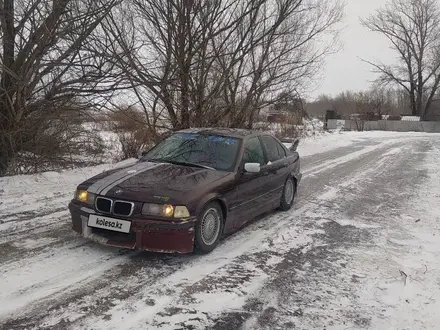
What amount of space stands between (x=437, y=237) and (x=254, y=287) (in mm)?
3207

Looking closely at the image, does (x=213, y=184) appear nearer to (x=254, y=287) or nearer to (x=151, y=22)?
(x=254, y=287)

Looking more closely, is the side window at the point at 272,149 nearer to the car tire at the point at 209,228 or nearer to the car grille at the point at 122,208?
the car tire at the point at 209,228

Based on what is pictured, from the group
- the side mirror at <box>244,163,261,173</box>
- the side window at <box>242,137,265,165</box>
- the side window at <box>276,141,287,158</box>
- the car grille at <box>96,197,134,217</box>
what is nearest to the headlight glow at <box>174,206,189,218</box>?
the car grille at <box>96,197,134,217</box>

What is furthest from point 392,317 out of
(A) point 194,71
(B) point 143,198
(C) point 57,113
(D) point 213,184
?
(A) point 194,71

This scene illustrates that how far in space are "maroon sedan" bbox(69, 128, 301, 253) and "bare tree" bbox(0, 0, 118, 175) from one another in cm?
388

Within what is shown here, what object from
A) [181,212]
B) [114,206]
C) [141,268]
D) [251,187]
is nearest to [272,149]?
[251,187]

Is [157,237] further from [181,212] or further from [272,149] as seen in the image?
[272,149]

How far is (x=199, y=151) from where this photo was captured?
545cm

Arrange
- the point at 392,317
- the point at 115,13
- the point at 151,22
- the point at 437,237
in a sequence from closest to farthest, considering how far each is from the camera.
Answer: the point at 392,317 < the point at 437,237 < the point at 115,13 < the point at 151,22

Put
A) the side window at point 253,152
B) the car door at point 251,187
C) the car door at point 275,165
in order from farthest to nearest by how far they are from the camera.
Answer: the car door at point 275,165, the side window at point 253,152, the car door at point 251,187

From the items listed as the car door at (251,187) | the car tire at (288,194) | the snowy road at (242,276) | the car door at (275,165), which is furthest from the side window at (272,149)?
the snowy road at (242,276)

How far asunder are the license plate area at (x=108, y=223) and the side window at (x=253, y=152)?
195 cm

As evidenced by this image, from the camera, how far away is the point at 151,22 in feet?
39.0

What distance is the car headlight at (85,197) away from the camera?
14.2 feet
